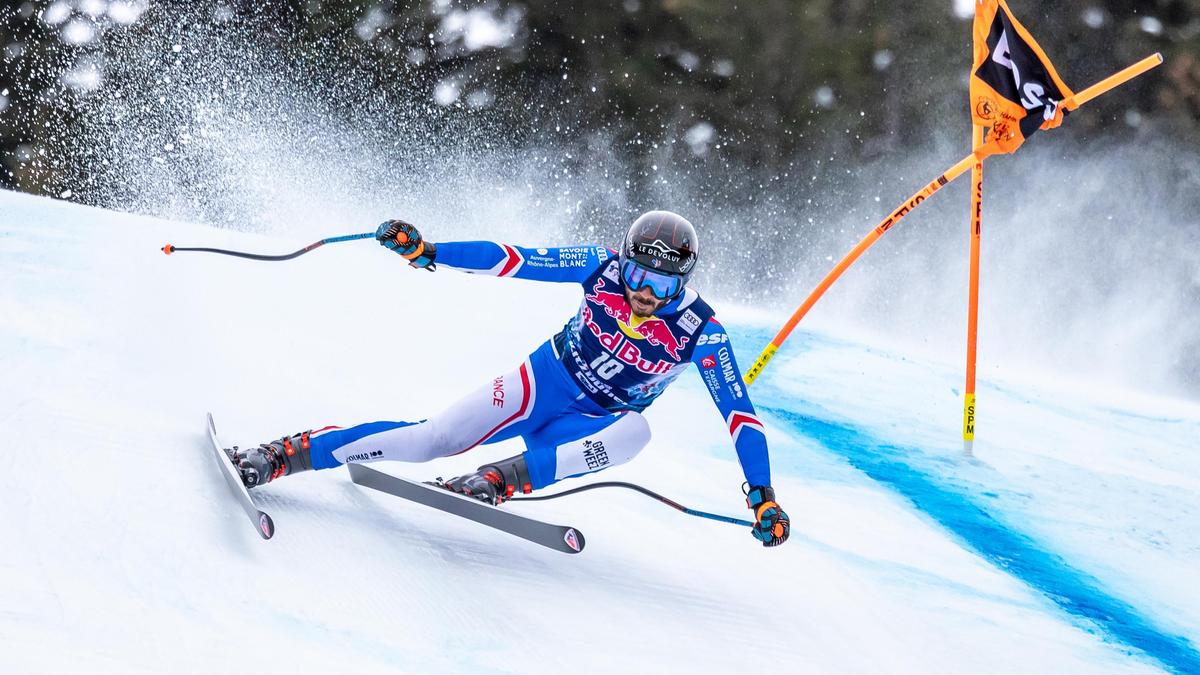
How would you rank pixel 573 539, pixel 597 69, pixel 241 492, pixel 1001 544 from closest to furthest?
pixel 241 492 < pixel 573 539 < pixel 1001 544 < pixel 597 69

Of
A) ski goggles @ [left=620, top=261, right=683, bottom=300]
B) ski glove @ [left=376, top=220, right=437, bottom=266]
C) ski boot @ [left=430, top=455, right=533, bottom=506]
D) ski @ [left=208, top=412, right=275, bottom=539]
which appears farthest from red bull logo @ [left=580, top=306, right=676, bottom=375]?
ski @ [left=208, top=412, right=275, bottom=539]

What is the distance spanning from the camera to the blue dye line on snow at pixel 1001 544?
10.4ft

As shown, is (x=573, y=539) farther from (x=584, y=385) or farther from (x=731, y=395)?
(x=731, y=395)

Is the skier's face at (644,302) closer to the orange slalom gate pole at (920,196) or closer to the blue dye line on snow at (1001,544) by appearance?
the orange slalom gate pole at (920,196)

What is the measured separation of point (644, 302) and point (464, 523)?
0.82 metres

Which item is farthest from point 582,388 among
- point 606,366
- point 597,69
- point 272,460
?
point 597,69

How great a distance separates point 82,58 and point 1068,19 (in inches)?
583

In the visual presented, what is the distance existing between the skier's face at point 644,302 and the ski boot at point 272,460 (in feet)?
3.19

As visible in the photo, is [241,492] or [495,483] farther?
[495,483]

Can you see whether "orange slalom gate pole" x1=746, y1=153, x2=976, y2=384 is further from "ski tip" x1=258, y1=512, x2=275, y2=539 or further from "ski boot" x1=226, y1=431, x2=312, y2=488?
"ski tip" x1=258, y1=512, x2=275, y2=539

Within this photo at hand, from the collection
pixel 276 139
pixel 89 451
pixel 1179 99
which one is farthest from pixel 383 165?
pixel 89 451

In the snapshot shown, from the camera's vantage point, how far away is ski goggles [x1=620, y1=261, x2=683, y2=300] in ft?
8.69

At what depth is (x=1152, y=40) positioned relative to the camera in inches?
500

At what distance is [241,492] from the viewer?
8.03 feet
